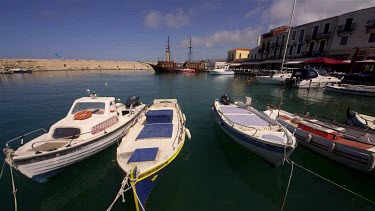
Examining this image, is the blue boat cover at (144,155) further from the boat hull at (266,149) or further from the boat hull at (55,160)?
the boat hull at (266,149)

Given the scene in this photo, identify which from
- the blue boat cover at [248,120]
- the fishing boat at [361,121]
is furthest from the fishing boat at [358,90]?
the blue boat cover at [248,120]

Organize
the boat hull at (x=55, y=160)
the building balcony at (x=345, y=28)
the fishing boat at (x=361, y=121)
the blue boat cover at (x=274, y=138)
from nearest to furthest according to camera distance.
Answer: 1. the boat hull at (x=55, y=160)
2. the blue boat cover at (x=274, y=138)
3. the fishing boat at (x=361, y=121)
4. the building balcony at (x=345, y=28)

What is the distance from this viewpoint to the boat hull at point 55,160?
6.70 meters

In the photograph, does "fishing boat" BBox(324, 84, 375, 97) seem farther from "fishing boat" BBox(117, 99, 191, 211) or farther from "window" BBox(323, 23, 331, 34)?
"fishing boat" BBox(117, 99, 191, 211)

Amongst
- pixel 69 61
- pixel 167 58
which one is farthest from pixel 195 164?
pixel 69 61

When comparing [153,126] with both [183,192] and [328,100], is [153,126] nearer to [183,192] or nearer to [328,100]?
[183,192]

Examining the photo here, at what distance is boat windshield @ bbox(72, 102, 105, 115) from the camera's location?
10667mm

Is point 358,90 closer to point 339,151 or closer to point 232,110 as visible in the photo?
point 339,151

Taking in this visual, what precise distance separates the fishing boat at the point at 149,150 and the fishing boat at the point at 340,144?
7.87 meters

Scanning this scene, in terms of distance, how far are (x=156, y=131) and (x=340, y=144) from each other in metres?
10.5

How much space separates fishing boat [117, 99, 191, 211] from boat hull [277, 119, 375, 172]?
8205 millimetres

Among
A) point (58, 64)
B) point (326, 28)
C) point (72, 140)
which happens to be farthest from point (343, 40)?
point (58, 64)

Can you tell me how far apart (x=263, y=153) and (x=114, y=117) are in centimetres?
997

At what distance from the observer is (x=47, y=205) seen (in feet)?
22.2
